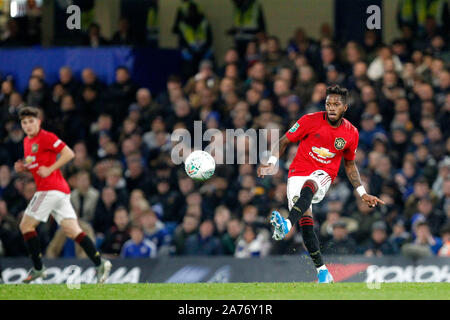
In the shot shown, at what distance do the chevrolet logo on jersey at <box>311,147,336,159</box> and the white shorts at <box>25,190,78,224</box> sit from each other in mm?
3388

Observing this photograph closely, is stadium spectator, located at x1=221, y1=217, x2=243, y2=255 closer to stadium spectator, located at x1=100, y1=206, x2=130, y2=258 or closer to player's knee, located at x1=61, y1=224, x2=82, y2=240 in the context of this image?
stadium spectator, located at x1=100, y1=206, x2=130, y2=258

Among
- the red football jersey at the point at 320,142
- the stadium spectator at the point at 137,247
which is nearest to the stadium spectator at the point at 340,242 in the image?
the stadium spectator at the point at 137,247

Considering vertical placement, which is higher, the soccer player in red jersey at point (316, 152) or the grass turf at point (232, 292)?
the soccer player in red jersey at point (316, 152)

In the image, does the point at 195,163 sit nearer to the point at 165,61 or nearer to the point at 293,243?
the point at 293,243

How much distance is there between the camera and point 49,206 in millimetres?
12844

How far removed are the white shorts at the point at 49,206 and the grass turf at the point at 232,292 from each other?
119cm

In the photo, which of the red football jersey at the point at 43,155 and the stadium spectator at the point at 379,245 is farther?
the stadium spectator at the point at 379,245

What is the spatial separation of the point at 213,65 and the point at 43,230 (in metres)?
4.80

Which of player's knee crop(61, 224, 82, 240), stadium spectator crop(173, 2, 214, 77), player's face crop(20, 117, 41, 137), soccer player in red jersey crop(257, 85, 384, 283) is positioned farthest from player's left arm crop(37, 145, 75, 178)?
stadium spectator crop(173, 2, 214, 77)

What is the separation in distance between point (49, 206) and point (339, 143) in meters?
3.81

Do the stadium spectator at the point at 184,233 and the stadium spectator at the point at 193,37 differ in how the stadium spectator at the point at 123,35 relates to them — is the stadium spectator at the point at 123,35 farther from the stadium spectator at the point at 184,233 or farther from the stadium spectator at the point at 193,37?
the stadium spectator at the point at 184,233

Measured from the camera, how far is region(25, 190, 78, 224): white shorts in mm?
12828

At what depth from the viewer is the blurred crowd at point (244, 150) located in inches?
615

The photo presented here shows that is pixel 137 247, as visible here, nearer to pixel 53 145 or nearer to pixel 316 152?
pixel 53 145
